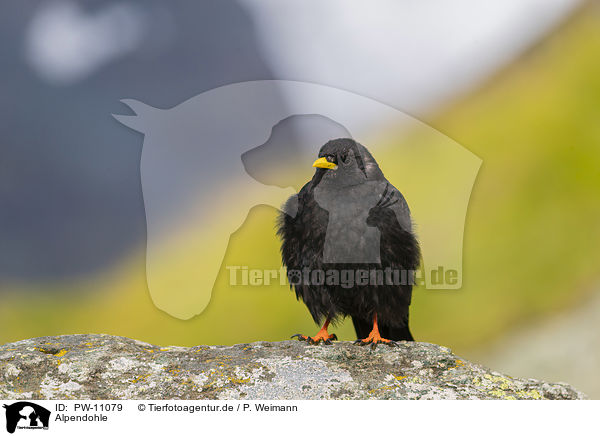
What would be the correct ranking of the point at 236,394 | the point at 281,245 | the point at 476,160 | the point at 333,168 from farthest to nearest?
1. the point at 476,160
2. the point at 281,245
3. the point at 333,168
4. the point at 236,394

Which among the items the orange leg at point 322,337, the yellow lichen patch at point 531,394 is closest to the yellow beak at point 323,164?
the orange leg at point 322,337

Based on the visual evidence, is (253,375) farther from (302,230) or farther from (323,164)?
(323,164)

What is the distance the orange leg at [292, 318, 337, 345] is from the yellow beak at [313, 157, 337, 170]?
6.36 ft

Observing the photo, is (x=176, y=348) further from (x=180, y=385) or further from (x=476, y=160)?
(x=476, y=160)

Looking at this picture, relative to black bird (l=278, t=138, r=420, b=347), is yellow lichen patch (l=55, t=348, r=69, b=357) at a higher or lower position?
lower

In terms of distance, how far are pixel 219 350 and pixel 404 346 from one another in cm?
204

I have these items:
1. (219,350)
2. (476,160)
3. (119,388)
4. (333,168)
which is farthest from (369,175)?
(119,388)

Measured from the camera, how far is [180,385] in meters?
5.37

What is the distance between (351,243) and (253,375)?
2120 millimetres

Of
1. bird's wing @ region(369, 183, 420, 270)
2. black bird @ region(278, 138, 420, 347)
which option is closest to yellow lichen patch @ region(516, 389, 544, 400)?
black bird @ region(278, 138, 420, 347)

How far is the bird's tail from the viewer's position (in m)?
7.57

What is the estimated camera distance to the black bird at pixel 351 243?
693cm

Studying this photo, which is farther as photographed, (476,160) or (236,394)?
(476,160)
